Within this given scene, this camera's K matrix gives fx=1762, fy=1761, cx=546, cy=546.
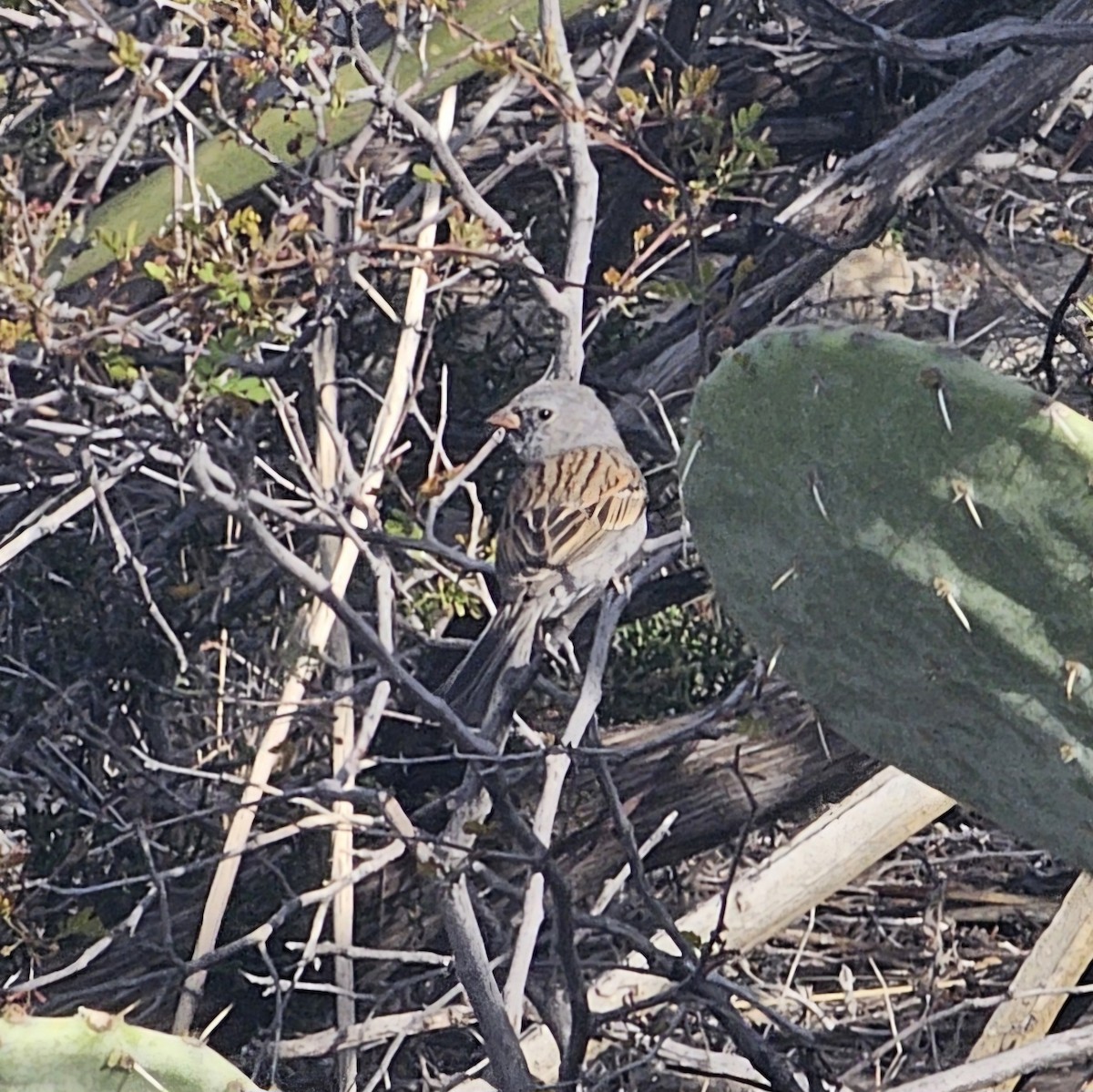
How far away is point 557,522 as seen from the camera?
12.9 ft

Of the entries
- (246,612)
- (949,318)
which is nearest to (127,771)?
(246,612)

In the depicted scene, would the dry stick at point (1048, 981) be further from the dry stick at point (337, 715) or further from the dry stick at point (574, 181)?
the dry stick at point (574, 181)

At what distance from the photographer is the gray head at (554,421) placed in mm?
3654

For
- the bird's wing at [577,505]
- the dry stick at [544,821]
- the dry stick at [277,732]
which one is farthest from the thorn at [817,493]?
the bird's wing at [577,505]

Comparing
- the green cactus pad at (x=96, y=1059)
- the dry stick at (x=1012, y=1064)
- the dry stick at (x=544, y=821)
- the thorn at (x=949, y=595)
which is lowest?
the dry stick at (x=1012, y=1064)

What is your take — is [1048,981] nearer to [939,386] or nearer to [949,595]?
[949,595]

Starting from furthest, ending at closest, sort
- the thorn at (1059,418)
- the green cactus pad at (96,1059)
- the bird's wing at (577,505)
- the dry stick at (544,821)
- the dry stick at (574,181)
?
the bird's wing at (577,505) < the dry stick at (574,181) < the dry stick at (544,821) < the green cactus pad at (96,1059) < the thorn at (1059,418)

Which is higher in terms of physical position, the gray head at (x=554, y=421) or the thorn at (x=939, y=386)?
the thorn at (x=939, y=386)

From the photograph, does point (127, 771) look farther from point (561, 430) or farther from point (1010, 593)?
point (1010, 593)

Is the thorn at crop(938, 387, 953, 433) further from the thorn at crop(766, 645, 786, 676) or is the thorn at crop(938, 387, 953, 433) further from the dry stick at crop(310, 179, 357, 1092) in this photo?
the dry stick at crop(310, 179, 357, 1092)

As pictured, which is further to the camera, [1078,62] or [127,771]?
[1078,62]

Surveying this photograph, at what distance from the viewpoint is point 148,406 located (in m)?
2.67

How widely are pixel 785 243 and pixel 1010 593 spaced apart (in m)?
2.12

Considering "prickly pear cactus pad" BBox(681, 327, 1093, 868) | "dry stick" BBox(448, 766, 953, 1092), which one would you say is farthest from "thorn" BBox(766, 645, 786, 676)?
"dry stick" BBox(448, 766, 953, 1092)
